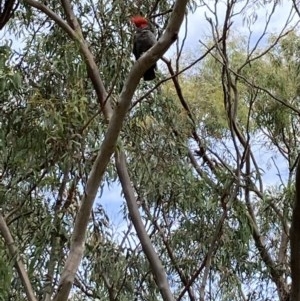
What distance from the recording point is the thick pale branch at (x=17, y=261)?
2514 mm

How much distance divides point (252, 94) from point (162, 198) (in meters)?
0.79

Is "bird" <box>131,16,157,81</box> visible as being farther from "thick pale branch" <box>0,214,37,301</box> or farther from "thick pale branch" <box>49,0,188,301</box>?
"thick pale branch" <box>0,214,37,301</box>

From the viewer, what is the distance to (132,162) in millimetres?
3232

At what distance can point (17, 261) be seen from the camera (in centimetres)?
260

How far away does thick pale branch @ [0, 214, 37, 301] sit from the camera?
251cm

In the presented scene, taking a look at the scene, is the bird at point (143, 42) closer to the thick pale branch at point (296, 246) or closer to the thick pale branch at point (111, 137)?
the thick pale branch at point (111, 137)

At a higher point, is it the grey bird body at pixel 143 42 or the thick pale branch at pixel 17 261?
the grey bird body at pixel 143 42

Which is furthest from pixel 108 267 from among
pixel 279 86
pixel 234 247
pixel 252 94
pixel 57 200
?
pixel 279 86

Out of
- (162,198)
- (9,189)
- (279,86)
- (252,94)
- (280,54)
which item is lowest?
(9,189)

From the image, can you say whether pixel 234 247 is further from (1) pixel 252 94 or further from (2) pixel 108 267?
(1) pixel 252 94

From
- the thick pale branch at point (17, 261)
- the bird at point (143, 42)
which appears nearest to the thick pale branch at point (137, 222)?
the bird at point (143, 42)

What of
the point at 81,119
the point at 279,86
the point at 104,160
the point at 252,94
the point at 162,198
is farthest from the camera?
the point at 279,86

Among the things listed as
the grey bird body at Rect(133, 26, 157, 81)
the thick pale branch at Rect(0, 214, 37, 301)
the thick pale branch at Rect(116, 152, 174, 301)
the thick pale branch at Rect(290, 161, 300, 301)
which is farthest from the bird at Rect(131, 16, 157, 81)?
the thick pale branch at Rect(0, 214, 37, 301)

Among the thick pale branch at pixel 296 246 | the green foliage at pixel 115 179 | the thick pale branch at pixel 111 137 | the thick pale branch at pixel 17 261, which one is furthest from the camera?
the green foliage at pixel 115 179
